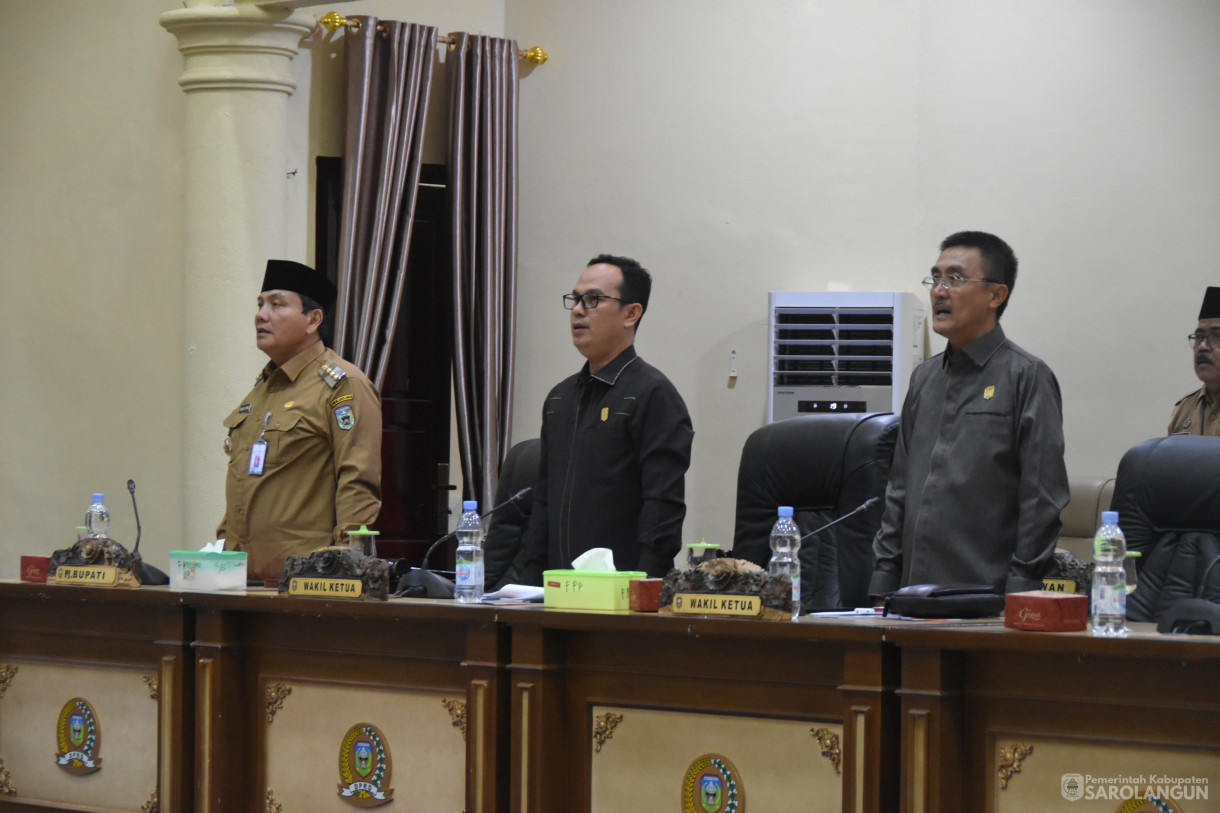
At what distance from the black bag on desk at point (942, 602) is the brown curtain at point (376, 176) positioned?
126 inches

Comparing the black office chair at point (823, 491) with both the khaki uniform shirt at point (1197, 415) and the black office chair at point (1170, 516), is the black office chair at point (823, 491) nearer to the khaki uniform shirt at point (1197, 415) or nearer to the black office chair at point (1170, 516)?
the black office chair at point (1170, 516)

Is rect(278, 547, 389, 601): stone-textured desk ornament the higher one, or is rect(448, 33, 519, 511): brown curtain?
rect(448, 33, 519, 511): brown curtain

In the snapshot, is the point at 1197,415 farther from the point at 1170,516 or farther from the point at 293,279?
the point at 293,279

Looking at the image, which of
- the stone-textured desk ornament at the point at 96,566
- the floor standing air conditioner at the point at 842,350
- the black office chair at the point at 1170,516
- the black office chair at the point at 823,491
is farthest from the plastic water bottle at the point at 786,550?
the floor standing air conditioner at the point at 842,350

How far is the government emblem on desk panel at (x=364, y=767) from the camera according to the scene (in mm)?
3049

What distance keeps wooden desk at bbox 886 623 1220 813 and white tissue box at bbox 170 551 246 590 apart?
62.0 inches

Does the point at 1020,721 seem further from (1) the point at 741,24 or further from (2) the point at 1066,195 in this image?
(1) the point at 741,24

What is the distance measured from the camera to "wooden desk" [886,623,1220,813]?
2.30 meters

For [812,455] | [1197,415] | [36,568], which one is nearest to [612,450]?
[812,455]

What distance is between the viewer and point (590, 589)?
9.41ft

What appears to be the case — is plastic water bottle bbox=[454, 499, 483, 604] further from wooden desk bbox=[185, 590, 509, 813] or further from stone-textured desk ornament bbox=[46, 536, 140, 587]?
stone-textured desk ornament bbox=[46, 536, 140, 587]

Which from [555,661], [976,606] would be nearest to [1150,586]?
[976,606]

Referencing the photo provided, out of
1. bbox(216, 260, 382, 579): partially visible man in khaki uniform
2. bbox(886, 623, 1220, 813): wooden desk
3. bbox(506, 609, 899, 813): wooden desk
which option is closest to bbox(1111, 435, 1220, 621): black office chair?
bbox(886, 623, 1220, 813): wooden desk

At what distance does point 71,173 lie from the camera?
5.66 metres
